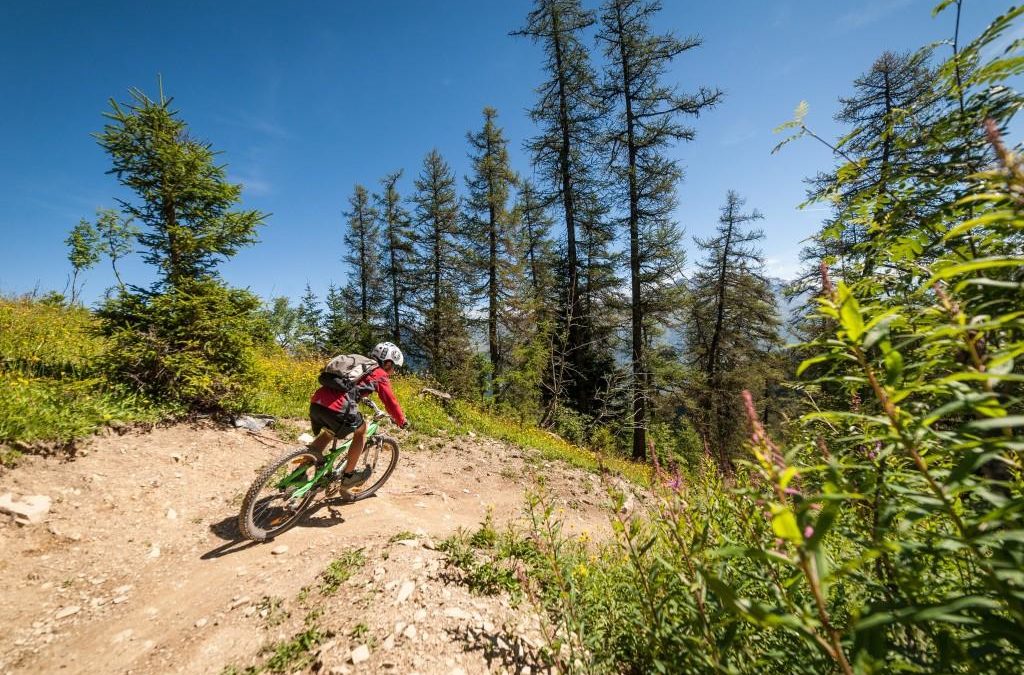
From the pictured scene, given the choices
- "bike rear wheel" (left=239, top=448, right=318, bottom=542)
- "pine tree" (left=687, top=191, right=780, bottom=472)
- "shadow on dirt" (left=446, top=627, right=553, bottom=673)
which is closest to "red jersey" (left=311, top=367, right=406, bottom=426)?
"bike rear wheel" (left=239, top=448, right=318, bottom=542)

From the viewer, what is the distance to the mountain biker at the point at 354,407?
4914 mm

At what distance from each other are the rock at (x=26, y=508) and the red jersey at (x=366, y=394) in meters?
2.97

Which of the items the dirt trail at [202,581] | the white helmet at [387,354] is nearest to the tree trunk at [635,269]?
the dirt trail at [202,581]

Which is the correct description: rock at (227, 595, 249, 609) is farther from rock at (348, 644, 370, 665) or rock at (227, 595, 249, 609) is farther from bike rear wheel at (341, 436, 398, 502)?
bike rear wheel at (341, 436, 398, 502)

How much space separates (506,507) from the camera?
6.99 meters

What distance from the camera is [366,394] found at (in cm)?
530

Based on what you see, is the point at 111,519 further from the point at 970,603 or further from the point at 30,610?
the point at 970,603

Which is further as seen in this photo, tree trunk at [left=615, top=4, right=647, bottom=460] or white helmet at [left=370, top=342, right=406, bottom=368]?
tree trunk at [left=615, top=4, right=647, bottom=460]

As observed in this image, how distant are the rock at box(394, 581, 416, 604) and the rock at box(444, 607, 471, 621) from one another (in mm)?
374

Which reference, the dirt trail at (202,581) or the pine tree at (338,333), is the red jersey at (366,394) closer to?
the dirt trail at (202,581)

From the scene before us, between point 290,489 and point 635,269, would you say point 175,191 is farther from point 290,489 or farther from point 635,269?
point 635,269

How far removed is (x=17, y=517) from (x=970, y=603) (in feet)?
23.8

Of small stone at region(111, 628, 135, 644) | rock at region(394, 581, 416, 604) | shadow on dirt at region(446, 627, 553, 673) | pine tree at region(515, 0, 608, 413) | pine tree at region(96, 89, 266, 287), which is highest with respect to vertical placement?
pine tree at region(515, 0, 608, 413)

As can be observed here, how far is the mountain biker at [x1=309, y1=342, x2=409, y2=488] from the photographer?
4914 mm
